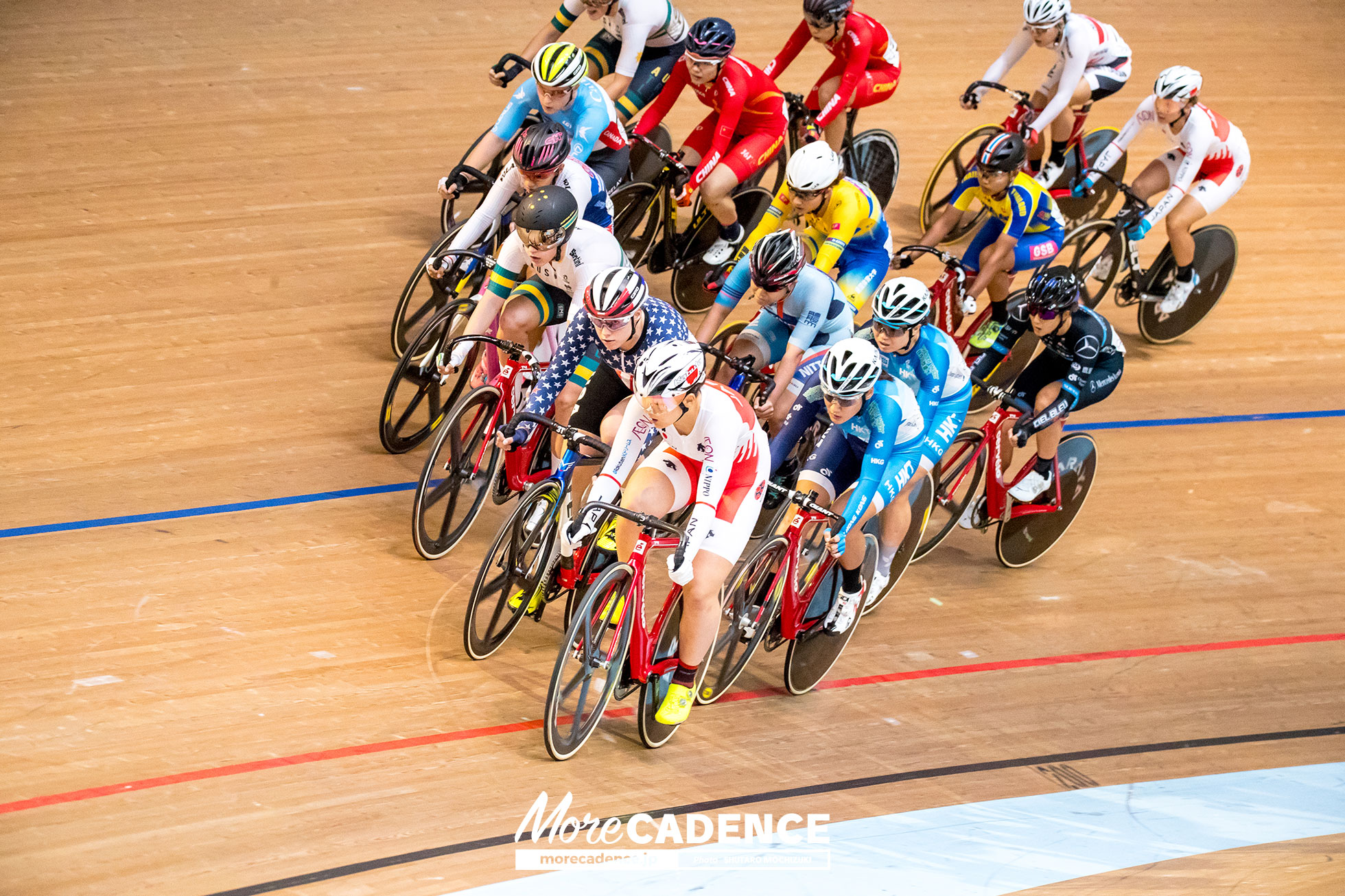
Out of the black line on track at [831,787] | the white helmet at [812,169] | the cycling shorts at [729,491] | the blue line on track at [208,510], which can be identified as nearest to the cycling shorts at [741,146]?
the white helmet at [812,169]

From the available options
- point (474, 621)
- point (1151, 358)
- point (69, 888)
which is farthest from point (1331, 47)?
point (69, 888)

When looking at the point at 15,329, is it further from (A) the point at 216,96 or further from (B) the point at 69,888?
(B) the point at 69,888

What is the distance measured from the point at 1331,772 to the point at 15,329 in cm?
599

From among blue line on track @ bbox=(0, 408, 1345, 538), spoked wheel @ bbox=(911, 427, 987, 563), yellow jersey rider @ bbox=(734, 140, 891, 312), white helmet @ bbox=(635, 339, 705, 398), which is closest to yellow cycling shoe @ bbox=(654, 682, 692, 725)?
white helmet @ bbox=(635, 339, 705, 398)

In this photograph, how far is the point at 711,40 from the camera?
632cm

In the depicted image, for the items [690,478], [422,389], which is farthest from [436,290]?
[690,478]

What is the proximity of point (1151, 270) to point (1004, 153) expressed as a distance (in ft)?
7.00

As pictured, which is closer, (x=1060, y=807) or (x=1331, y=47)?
(x=1060, y=807)

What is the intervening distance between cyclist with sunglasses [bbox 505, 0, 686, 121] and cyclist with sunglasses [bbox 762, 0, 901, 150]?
0.62 meters

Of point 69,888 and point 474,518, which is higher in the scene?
point 69,888

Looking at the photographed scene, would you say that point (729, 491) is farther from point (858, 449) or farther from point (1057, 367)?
point (1057, 367)

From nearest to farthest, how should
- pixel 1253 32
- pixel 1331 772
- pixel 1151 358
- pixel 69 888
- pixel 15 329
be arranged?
pixel 69 888, pixel 1331 772, pixel 15 329, pixel 1151 358, pixel 1253 32

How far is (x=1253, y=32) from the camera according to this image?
12.1m

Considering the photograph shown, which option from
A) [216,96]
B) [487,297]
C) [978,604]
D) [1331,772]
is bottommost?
[216,96]
